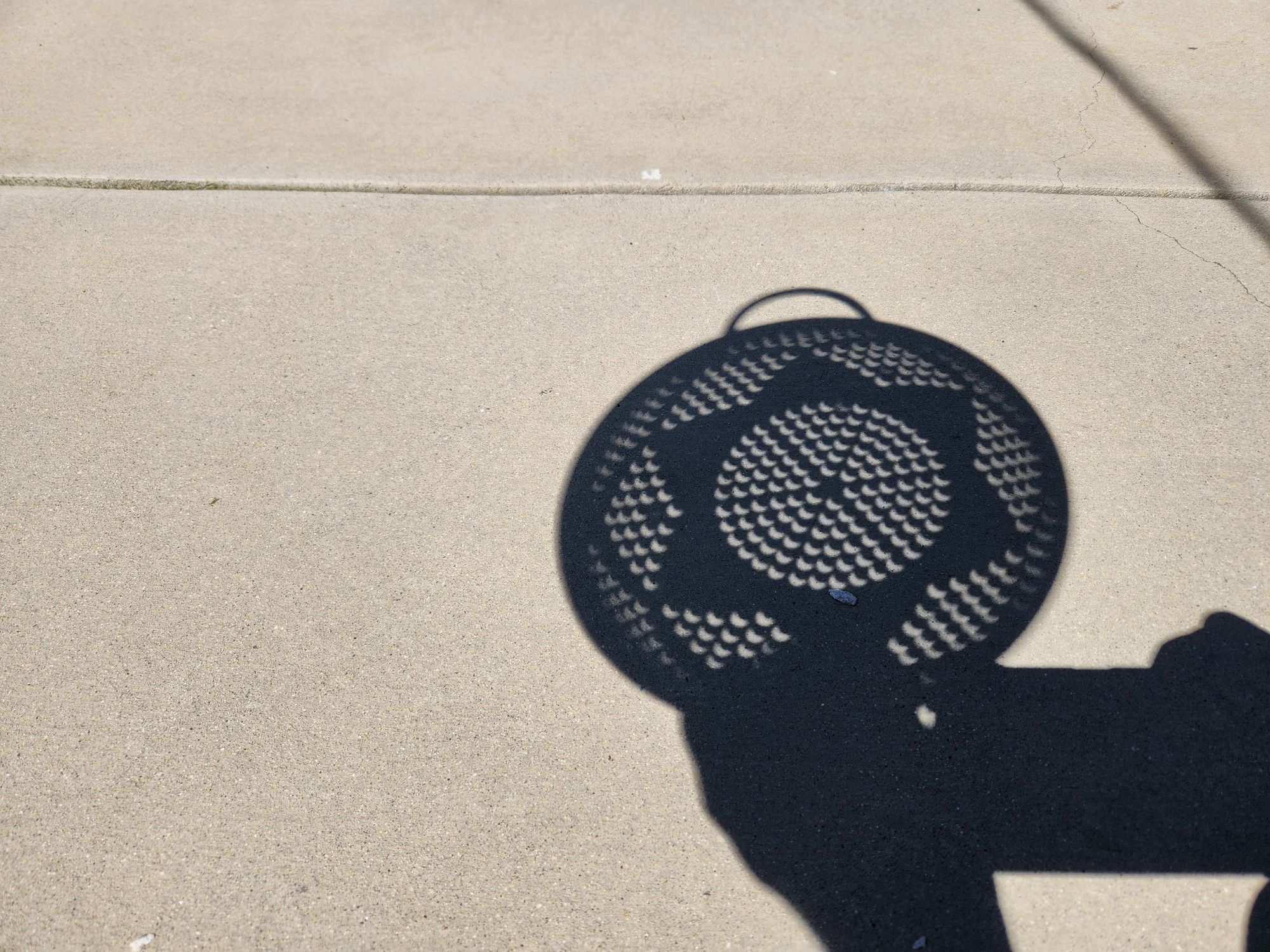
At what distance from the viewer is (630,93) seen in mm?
4656

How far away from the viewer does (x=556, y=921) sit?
2.12m

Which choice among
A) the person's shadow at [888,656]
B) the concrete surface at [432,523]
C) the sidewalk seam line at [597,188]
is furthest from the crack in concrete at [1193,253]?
the person's shadow at [888,656]

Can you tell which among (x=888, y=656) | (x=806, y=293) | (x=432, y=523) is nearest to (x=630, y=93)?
(x=806, y=293)

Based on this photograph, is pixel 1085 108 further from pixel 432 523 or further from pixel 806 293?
pixel 432 523

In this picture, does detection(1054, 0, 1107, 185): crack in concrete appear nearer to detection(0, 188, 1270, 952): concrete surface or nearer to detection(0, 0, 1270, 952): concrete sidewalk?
detection(0, 0, 1270, 952): concrete sidewalk

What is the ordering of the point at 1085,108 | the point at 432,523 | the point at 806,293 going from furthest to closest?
1. the point at 1085,108
2. the point at 806,293
3. the point at 432,523

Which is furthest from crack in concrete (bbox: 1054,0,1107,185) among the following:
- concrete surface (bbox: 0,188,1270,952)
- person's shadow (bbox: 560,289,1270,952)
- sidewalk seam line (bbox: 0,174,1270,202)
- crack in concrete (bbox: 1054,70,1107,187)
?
person's shadow (bbox: 560,289,1270,952)

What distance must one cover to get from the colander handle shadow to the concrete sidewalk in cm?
6

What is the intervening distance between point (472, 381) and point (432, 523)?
66 centimetres

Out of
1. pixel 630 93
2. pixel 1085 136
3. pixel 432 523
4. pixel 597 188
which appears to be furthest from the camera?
pixel 630 93

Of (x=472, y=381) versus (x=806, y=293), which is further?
(x=806, y=293)

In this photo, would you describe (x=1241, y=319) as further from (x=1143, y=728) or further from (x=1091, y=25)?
(x=1091, y=25)

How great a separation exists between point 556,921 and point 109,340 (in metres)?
2.85

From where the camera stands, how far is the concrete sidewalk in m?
2.21
